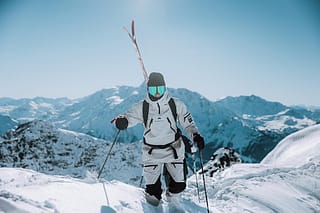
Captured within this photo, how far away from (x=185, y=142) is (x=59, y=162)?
45429 millimetres

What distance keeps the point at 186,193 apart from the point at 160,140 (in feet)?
12.2

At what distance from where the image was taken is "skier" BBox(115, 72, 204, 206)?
6199 mm

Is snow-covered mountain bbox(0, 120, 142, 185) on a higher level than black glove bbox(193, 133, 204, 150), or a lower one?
lower

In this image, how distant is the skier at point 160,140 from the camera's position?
20.3 feet

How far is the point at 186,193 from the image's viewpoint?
9.22 meters

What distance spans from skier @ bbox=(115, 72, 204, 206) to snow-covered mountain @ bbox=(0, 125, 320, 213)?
46cm

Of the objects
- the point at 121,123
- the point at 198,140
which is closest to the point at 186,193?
the point at 198,140

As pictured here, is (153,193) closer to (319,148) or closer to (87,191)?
(87,191)

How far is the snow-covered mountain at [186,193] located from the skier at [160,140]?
46cm

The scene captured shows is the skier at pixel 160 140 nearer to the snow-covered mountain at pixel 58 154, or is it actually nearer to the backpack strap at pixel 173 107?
the backpack strap at pixel 173 107

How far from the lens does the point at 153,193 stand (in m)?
6.08

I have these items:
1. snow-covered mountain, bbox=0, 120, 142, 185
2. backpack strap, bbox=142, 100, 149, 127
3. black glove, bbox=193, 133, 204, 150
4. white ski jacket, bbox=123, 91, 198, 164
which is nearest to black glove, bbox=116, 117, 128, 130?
white ski jacket, bbox=123, 91, 198, 164

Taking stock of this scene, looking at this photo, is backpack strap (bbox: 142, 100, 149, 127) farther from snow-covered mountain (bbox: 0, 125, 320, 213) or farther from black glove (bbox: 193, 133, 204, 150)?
snow-covered mountain (bbox: 0, 125, 320, 213)

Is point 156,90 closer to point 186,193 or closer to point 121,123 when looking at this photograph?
point 121,123
